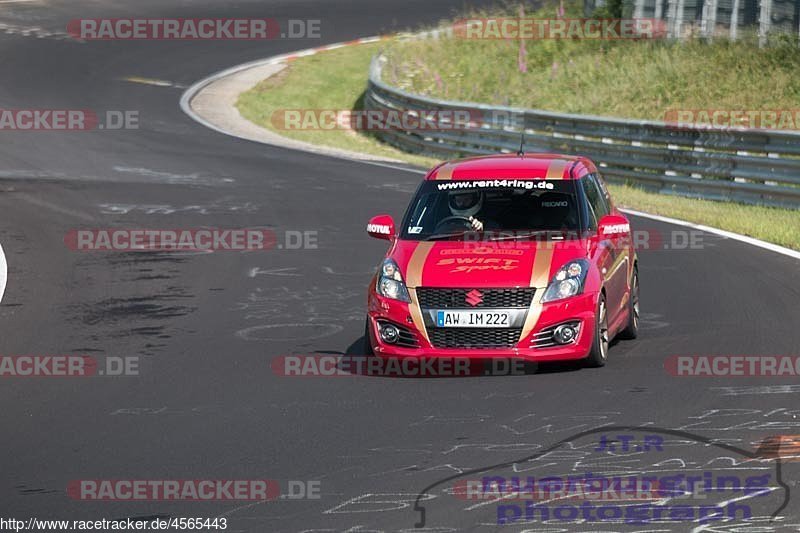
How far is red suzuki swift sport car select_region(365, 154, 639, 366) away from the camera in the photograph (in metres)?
10.3

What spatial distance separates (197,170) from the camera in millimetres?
24922

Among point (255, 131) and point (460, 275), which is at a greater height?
point (460, 275)

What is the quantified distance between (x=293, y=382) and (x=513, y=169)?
2.75 meters

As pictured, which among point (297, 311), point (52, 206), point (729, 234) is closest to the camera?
point (297, 311)

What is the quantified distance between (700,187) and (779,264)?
265 inches

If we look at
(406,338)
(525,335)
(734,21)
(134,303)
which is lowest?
(134,303)

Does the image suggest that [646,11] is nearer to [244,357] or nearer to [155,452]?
[244,357]

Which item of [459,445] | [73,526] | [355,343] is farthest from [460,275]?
[73,526]
